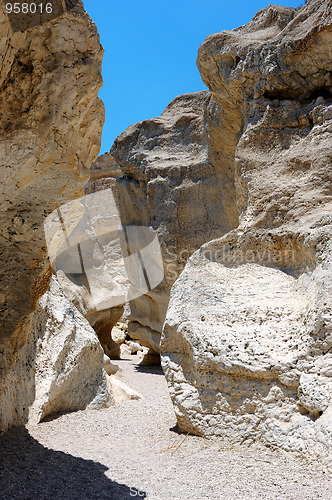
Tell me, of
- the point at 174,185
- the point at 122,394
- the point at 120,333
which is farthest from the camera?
the point at 120,333

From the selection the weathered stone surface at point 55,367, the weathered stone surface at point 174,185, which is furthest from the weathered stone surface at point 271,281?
the weathered stone surface at point 174,185

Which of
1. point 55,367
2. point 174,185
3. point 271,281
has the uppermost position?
point 174,185

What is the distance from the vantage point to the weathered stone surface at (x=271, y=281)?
2816 mm

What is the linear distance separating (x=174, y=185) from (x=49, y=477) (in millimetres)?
6442

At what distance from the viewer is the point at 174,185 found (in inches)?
331

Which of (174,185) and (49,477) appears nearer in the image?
(49,477)

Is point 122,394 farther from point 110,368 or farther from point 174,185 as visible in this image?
point 174,185

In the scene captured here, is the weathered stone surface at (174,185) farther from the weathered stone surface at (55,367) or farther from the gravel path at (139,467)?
the gravel path at (139,467)

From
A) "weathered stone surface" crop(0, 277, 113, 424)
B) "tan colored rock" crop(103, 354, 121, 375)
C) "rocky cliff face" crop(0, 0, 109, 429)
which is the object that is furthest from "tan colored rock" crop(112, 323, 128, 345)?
"rocky cliff face" crop(0, 0, 109, 429)

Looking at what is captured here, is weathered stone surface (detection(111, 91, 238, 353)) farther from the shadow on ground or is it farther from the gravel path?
the shadow on ground

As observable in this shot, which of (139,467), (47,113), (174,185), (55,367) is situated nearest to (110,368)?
(55,367)

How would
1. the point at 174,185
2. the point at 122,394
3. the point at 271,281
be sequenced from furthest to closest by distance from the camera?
the point at 174,185 → the point at 122,394 → the point at 271,281

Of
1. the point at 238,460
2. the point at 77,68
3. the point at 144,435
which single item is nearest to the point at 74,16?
the point at 77,68

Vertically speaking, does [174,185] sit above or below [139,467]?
above
